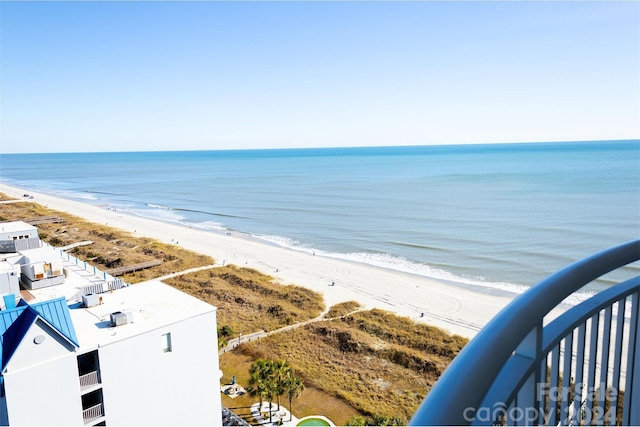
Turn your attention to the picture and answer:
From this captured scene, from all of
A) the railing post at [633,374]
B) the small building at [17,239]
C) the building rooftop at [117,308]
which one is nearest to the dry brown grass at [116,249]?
the small building at [17,239]

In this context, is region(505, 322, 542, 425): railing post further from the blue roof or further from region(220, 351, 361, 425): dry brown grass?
region(220, 351, 361, 425): dry brown grass

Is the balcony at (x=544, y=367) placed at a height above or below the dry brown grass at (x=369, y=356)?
above

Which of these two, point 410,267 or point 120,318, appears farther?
point 410,267

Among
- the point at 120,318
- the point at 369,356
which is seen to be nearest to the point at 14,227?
the point at 120,318

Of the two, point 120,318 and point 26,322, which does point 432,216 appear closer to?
point 120,318

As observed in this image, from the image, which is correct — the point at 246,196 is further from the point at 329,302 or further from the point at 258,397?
the point at 258,397

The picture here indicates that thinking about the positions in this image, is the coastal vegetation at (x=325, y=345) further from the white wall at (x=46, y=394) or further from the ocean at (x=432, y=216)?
the ocean at (x=432, y=216)

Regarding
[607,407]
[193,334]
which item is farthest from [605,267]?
[193,334]
